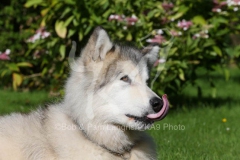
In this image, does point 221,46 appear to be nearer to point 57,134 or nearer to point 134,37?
point 134,37

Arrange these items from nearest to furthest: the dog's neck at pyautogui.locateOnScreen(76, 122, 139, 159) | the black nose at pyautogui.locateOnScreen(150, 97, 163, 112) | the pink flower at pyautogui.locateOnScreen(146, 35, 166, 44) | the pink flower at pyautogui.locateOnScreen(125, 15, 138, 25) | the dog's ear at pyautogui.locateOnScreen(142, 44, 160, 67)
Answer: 1. the black nose at pyautogui.locateOnScreen(150, 97, 163, 112)
2. the dog's neck at pyautogui.locateOnScreen(76, 122, 139, 159)
3. the dog's ear at pyautogui.locateOnScreen(142, 44, 160, 67)
4. the pink flower at pyautogui.locateOnScreen(146, 35, 166, 44)
5. the pink flower at pyautogui.locateOnScreen(125, 15, 138, 25)

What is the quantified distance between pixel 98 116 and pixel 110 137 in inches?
8.4

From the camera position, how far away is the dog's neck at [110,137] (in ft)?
14.0

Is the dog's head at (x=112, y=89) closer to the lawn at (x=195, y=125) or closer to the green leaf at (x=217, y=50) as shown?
the lawn at (x=195, y=125)

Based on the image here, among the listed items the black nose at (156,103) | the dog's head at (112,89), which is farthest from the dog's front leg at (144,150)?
the black nose at (156,103)

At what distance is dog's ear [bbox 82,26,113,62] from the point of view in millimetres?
4202

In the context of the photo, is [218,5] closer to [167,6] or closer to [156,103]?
[167,6]

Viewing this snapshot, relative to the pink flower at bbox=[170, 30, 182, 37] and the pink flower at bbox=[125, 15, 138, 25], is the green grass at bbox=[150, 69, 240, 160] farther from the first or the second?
the pink flower at bbox=[125, 15, 138, 25]

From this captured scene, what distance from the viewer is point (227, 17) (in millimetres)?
8328

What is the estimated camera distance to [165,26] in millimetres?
8125

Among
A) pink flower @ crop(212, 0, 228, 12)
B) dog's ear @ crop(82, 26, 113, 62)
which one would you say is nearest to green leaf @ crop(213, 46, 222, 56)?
pink flower @ crop(212, 0, 228, 12)

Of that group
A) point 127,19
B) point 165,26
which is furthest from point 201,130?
point 127,19

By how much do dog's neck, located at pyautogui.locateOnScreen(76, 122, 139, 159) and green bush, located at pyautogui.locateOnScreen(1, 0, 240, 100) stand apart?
11.3 feet

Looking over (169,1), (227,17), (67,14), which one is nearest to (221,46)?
(227,17)
